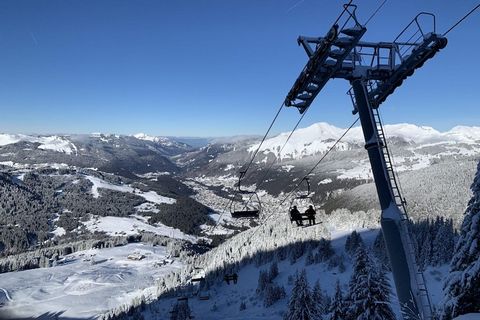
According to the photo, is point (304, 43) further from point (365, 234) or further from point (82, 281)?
point (82, 281)

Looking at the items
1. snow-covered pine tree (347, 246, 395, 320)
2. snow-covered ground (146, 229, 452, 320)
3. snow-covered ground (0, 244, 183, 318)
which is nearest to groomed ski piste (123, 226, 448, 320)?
snow-covered ground (146, 229, 452, 320)

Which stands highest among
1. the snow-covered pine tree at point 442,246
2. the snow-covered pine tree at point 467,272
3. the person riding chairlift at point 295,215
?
the person riding chairlift at point 295,215

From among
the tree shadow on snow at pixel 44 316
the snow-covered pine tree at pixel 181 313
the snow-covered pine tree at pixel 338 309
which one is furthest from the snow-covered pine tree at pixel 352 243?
the tree shadow on snow at pixel 44 316

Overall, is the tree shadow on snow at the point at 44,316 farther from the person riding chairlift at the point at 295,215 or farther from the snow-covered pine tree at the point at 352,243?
the person riding chairlift at the point at 295,215

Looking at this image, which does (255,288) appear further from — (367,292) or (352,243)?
(367,292)

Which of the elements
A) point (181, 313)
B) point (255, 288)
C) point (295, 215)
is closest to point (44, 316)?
point (255, 288)

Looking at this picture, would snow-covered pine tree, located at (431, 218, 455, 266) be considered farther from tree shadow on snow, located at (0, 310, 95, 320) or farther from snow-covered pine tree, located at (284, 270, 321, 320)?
tree shadow on snow, located at (0, 310, 95, 320)
